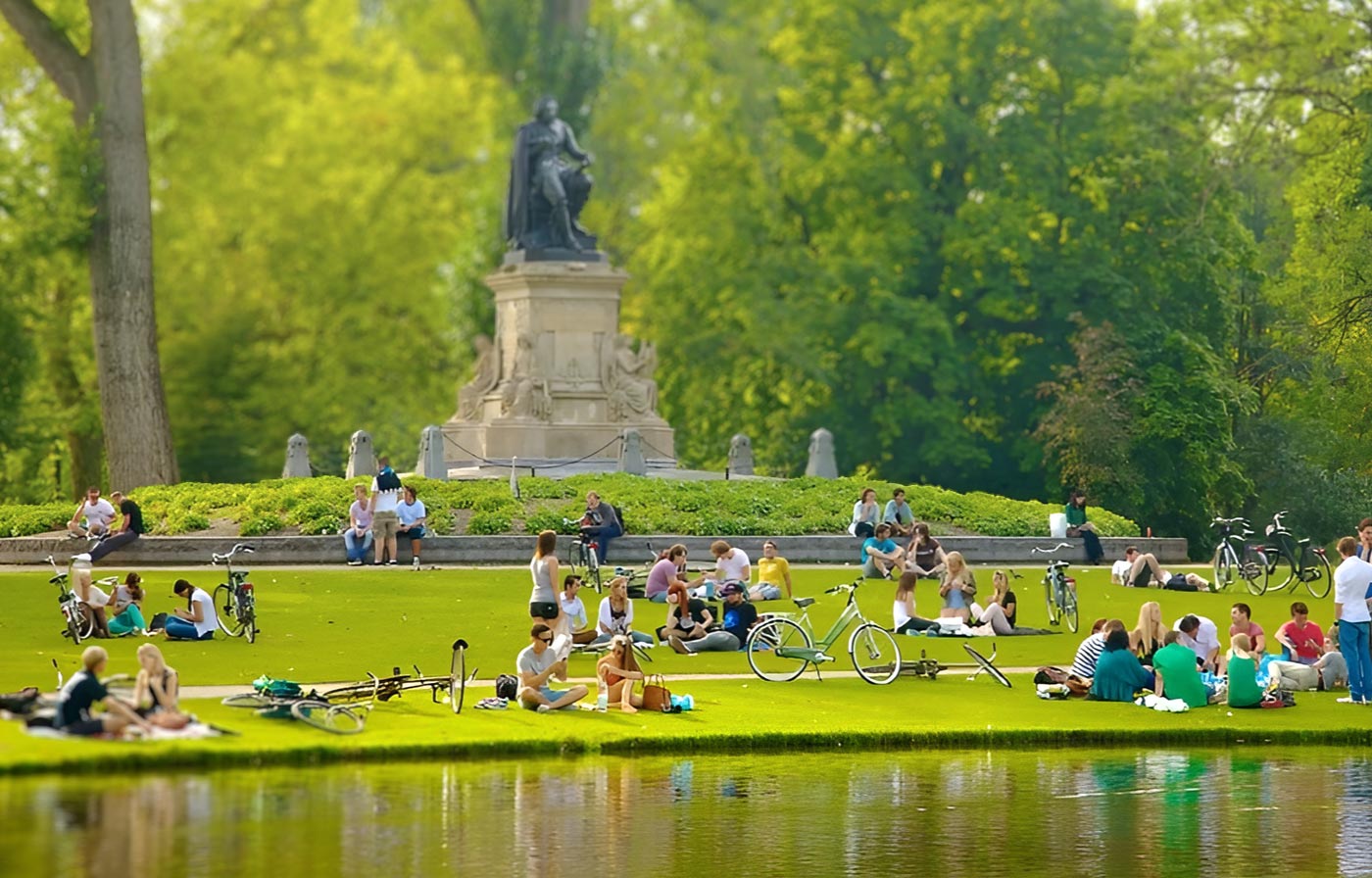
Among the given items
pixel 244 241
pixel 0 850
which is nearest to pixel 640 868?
pixel 0 850

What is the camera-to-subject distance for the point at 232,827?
14359 mm

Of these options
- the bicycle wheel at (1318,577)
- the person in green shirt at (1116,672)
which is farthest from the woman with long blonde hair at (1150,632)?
the bicycle wheel at (1318,577)

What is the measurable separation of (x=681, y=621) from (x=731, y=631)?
0.59m

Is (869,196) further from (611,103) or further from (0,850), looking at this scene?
(0,850)

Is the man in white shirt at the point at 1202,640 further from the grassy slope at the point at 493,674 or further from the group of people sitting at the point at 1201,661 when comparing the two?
the grassy slope at the point at 493,674

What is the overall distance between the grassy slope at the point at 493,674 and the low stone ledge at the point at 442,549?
167 cm

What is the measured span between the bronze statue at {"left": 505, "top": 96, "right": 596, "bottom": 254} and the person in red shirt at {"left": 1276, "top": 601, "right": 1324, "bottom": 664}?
20.1 m

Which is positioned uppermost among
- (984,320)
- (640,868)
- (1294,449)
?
(984,320)

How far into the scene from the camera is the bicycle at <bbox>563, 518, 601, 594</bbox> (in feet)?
95.7

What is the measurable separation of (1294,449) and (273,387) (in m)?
22.8

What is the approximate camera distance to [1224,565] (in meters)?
31.5

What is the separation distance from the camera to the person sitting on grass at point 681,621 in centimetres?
2544

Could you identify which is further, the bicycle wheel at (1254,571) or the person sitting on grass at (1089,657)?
the bicycle wheel at (1254,571)

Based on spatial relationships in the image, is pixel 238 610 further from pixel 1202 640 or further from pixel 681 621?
pixel 1202 640
